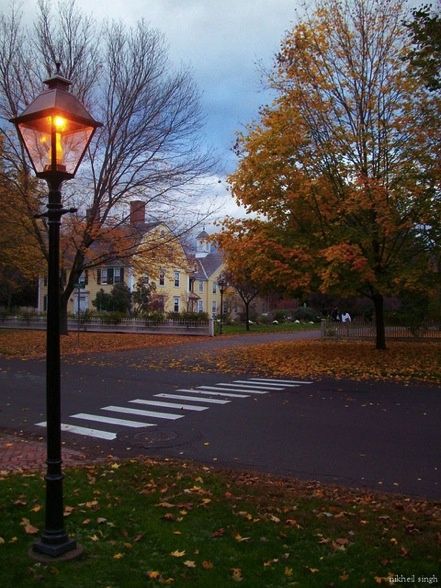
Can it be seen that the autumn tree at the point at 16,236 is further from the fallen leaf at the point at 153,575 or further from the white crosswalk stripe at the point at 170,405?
the fallen leaf at the point at 153,575

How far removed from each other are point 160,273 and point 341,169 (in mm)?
15280

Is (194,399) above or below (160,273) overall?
below

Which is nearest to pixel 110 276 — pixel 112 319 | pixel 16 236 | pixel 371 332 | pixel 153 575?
pixel 112 319

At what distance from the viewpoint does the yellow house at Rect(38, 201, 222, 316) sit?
26.5 m

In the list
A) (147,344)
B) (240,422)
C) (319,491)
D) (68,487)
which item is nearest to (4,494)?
(68,487)

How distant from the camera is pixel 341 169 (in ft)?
62.5

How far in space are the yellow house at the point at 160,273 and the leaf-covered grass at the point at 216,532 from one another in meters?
16.5

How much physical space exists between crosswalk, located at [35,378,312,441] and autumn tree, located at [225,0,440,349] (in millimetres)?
4717

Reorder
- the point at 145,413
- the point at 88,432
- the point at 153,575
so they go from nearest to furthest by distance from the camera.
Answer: the point at 153,575 → the point at 88,432 → the point at 145,413

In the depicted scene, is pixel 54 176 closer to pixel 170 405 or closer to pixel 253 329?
pixel 170 405

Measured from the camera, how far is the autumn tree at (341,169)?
17.6m

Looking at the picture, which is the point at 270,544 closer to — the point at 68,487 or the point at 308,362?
the point at 68,487

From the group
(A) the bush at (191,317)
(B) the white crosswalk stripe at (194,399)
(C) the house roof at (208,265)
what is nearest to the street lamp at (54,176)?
(B) the white crosswalk stripe at (194,399)

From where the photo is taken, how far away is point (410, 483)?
629cm
